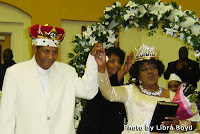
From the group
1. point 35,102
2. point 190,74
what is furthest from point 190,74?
point 35,102

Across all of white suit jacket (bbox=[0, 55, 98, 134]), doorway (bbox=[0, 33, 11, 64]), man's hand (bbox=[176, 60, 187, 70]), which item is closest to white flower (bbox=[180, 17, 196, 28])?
white suit jacket (bbox=[0, 55, 98, 134])

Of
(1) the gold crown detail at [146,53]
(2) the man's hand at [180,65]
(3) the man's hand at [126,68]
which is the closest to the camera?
(1) the gold crown detail at [146,53]

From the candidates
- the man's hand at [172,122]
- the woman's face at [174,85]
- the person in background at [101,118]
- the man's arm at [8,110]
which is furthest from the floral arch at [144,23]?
the man's arm at [8,110]

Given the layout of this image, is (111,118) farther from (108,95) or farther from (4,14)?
(4,14)

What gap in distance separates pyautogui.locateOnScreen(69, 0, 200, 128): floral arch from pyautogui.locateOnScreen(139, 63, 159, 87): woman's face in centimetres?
49

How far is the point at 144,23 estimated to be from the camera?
3.74 m

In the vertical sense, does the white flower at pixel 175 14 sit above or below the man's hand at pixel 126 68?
above

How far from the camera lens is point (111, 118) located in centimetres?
348

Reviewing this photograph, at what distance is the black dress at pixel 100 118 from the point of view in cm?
345

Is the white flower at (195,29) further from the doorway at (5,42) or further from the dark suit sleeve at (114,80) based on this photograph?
the doorway at (5,42)

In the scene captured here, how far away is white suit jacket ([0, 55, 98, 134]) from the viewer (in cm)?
286

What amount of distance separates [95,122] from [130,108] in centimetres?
42

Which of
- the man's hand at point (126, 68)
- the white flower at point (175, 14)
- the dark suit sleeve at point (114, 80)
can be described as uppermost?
the white flower at point (175, 14)

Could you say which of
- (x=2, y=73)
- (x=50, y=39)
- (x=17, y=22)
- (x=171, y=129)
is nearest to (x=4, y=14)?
(x=17, y=22)
